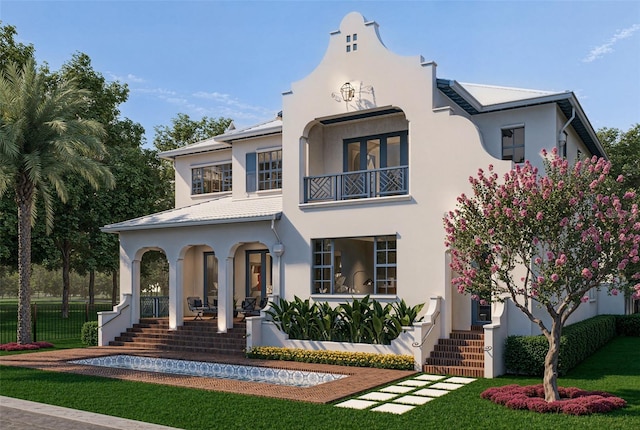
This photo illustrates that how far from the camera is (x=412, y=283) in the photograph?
16.5 m

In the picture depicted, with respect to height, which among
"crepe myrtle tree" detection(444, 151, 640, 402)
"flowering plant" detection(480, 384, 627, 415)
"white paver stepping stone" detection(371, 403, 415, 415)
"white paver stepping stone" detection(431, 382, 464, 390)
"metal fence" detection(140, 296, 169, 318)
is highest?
"crepe myrtle tree" detection(444, 151, 640, 402)

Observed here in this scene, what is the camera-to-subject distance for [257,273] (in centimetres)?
2358

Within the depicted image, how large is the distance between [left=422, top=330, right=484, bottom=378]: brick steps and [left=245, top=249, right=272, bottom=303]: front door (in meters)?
9.09

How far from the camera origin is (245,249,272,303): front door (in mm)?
23234

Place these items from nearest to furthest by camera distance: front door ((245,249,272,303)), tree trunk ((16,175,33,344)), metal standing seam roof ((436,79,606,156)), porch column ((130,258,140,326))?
metal standing seam roof ((436,79,606,156)) → tree trunk ((16,175,33,344)) → porch column ((130,258,140,326)) → front door ((245,249,272,303))

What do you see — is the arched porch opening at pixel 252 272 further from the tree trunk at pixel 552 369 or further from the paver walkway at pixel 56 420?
the tree trunk at pixel 552 369

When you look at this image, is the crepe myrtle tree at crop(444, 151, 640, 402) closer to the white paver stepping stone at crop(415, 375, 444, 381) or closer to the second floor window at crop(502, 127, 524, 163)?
the white paver stepping stone at crop(415, 375, 444, 381)

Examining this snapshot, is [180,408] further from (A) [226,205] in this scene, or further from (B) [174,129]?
(B) [174,129]

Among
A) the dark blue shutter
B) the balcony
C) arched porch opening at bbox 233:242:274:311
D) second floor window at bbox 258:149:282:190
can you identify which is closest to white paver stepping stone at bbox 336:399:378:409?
the balcony

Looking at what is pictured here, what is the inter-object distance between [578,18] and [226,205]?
13.2 m

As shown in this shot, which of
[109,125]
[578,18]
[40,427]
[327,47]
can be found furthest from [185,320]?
[109,125]

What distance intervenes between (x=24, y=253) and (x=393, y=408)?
1475 centimetres

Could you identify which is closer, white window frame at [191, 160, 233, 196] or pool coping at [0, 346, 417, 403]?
pool coping at [0, 346, 417, 403]

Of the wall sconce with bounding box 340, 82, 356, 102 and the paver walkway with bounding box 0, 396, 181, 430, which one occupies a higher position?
the wall sconce with bounding box 340, 82, 356, 102
